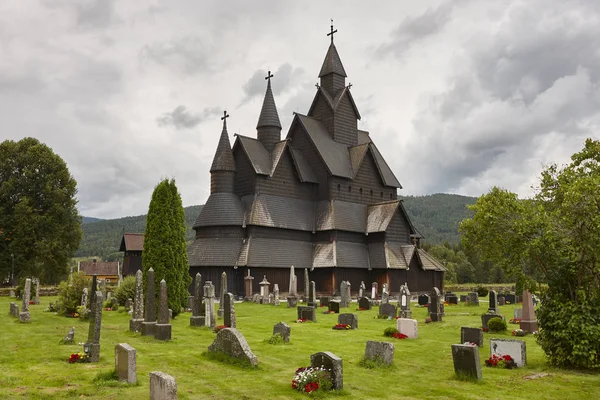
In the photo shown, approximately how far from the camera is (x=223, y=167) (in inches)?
1826

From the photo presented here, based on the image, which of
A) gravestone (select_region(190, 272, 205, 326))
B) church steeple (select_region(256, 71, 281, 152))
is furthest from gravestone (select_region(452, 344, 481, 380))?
church steeple (select_region(256, 71, 281, 152))

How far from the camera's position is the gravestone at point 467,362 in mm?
12570

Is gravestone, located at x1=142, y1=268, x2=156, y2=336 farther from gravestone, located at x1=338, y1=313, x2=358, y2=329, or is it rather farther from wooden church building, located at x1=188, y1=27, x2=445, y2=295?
wooden church building, located at x1=188, y1=27, x2=445, y2=295

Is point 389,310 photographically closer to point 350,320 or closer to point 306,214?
point 350,320

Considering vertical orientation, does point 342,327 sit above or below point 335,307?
below

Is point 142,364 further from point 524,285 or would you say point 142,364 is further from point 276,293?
point 276,293

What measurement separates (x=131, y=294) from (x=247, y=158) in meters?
19.3

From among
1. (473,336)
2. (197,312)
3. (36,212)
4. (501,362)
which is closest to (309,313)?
(197,312)

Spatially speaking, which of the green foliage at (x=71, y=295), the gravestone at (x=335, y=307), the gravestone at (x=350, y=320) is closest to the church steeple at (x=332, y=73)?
the gravestone at (x=335, y=307)

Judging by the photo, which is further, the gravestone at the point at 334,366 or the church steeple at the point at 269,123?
the church steeple at the point at 269,123

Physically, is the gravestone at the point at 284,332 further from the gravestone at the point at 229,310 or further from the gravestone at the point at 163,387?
the gravestone at the point at 163,387

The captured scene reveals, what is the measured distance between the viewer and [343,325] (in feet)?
73.6

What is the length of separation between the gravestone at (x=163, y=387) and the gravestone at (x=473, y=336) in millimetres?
11374

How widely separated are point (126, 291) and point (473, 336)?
69.8ft
